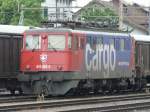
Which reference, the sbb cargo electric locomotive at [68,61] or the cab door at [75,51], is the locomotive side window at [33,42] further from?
the cab door at [75,51]

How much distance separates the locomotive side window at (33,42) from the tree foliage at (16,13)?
47.0 metres

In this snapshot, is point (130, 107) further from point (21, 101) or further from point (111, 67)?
point (111, 67)

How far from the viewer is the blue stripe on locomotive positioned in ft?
93.2

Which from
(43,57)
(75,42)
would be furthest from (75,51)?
(43,57)

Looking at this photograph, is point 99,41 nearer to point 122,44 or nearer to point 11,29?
point 122,44

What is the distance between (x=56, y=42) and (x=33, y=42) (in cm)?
115

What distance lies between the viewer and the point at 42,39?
2750cm

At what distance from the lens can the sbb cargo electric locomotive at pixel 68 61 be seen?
26.9 m

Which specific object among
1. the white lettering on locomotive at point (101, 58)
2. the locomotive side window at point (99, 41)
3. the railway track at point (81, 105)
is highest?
the locomotive side window at point (99, 41)

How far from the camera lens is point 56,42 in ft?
89.3

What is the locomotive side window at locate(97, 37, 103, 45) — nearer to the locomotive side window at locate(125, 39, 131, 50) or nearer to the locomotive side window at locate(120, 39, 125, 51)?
the locomotive side window at locate(120, 39, 125, 51)

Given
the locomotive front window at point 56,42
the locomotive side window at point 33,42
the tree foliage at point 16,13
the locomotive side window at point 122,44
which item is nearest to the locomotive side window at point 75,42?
the locomotive front window at point 56,42

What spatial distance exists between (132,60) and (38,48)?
5.92 metres

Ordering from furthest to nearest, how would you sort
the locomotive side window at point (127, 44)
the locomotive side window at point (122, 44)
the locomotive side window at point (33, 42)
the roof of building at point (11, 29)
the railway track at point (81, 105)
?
the locomotive side window at point (127, 44) → the locomotive side window at point (122, 44) → the roof of building at point (11, 29) → the locomotive side window at point (33, 42) → the railway track at point (81, 105)
